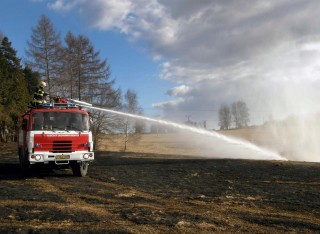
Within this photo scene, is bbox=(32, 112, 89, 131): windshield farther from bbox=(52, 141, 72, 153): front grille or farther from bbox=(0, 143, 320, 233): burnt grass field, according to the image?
bbox=(0, 143, 320, 233): burnt grass field

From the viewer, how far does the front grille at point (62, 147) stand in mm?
11508

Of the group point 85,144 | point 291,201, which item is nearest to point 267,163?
point 291,201

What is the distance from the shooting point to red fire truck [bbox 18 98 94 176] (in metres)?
11.4

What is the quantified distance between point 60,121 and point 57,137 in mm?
763

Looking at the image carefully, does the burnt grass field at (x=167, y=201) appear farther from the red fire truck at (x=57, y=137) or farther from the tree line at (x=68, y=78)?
the tree line at (x=68, y=78)

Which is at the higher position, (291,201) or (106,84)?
(106,84)

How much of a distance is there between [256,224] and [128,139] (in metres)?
37.5

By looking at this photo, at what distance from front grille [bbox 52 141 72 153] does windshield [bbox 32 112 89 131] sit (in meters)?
0.57

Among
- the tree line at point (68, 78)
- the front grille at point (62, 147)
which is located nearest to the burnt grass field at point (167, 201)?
the front grille at point (62, 147)

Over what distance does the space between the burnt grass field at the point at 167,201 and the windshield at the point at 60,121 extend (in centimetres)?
188

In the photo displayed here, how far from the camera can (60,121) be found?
12.1m

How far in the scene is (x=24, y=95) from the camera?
3738cm

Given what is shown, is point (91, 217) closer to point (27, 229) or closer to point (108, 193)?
point (27, 229)

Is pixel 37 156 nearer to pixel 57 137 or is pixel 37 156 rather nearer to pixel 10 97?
pixel 57 137
